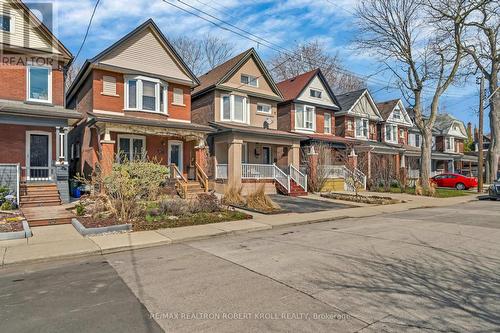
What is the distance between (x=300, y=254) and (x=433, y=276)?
2634 mm

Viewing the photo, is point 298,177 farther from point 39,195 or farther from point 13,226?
point 13,226

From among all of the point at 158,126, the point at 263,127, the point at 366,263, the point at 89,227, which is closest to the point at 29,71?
the point at 158,126

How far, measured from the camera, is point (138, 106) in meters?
19.2

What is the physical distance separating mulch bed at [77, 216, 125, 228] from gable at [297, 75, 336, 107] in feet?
66.7

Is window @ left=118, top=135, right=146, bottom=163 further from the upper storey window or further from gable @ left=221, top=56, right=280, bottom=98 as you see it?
gable @ left=221, top=56, right=280, bottom=98

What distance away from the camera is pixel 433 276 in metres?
5.85

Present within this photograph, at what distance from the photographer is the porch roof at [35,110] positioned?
14699 millimetres

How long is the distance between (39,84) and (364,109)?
2849cm

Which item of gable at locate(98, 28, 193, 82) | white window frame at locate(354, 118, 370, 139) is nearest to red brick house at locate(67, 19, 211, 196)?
gable at locate(98, 28, 193, 82)

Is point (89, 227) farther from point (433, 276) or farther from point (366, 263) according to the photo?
point (433, 276)

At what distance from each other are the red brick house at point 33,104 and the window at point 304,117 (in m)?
17.2

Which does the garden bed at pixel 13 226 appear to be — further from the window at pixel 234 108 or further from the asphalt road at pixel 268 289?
the window at pixel 234 108

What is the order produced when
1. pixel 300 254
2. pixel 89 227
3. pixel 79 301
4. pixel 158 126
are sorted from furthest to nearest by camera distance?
pixel 158 126 → pixel 89 227 → pixel 300 254 → pixel 79 301

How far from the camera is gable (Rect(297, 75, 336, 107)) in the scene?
28.6 meters
